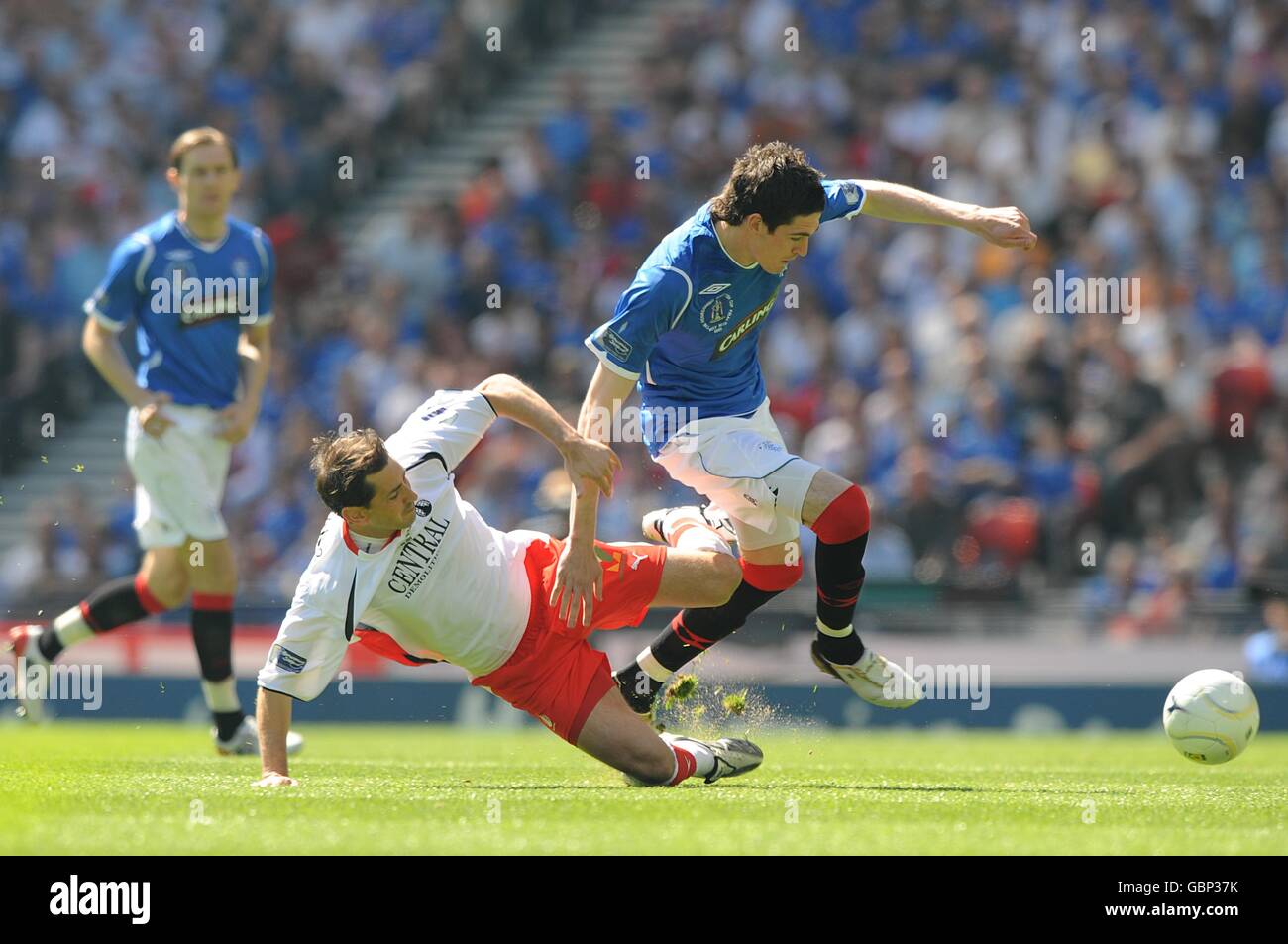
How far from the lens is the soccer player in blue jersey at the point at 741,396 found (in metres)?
7.53

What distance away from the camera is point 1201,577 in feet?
45.9

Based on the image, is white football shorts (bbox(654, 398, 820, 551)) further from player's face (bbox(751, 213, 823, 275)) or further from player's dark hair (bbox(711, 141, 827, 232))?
player's dark hair (bbox(711, 141, 827, 232))

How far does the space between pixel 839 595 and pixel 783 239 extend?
1607mm

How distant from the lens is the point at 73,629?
10023mm

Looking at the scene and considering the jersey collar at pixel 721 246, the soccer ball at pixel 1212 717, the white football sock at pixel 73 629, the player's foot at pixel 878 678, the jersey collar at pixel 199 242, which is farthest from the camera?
the white football sock at pixel 73 629

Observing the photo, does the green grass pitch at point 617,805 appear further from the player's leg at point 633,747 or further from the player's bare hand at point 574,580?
the player's bare hand at point 574,580

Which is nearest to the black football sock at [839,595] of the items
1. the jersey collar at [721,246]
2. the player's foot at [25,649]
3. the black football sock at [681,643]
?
the black football sock at [681,643]

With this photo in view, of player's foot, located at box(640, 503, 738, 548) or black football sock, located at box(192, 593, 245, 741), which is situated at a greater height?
player's foot, located at box(640, 503, 738, 548)

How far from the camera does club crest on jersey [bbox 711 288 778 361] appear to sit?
802 centimetres

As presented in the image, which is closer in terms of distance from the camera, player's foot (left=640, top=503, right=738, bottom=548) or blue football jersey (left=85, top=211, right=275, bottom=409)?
player's foot (left=640, top=503, right=738, bottom=548)

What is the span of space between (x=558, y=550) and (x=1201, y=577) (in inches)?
310

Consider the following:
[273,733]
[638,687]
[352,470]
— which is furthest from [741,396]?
[273,733]

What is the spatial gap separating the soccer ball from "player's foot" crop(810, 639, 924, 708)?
1.14m

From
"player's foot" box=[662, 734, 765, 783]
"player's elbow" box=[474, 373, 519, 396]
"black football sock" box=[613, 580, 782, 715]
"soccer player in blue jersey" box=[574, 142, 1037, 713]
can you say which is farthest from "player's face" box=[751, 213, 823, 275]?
"player's foot" box=[662, 734, 765, 783]
